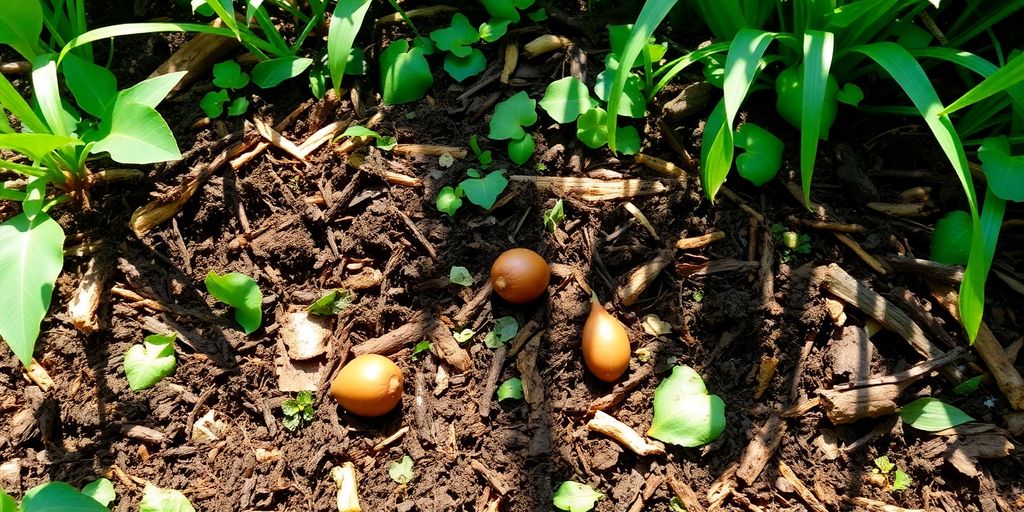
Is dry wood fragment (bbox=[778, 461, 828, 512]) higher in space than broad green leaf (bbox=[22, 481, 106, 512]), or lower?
lower

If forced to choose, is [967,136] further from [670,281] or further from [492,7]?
[492,7]

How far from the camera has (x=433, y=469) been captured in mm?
1553

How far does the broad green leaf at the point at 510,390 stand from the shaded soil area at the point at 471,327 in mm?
28

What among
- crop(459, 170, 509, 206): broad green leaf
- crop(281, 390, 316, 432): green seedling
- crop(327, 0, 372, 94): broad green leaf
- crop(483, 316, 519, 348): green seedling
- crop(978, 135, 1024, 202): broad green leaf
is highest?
crop(327, 0, 372, 94): broad green leaf

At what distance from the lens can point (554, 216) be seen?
1742 mm

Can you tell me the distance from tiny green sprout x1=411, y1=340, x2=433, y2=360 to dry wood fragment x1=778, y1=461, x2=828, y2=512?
0.87m

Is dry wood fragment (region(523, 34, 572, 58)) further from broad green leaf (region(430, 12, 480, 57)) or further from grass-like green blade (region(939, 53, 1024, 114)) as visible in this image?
grass-like green blade (region(939, 53, 1024, 114))

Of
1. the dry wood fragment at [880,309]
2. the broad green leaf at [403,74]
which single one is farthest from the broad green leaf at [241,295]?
the dry wood fragment at [880,309]

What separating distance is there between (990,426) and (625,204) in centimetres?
98

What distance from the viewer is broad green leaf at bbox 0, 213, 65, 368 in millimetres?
1448

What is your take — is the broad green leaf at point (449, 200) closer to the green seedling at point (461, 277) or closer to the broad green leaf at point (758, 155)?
the green seedling at point (461, 277)

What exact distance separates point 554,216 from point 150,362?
104cm

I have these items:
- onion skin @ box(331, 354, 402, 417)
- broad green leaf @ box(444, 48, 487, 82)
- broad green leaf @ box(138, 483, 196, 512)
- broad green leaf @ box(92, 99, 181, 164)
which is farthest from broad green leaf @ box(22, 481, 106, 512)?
broad green leaf @ box(444, 48, 487, 82)

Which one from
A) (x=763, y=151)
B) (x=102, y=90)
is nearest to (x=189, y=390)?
(x=102, y=90)
